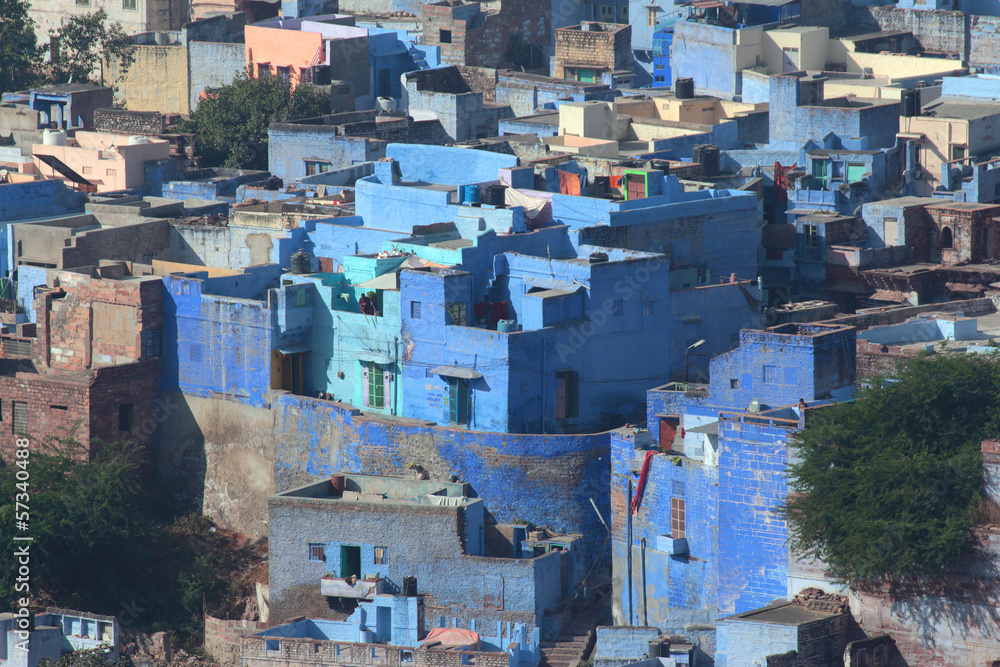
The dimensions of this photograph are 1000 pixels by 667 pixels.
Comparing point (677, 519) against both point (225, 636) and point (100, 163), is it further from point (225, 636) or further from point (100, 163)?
point (100, 163)

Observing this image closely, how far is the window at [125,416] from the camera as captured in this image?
157 ft

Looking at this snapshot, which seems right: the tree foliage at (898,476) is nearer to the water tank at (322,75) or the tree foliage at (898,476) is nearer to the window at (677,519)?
the window at (677,519)

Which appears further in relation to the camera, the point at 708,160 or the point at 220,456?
the point at 708,160

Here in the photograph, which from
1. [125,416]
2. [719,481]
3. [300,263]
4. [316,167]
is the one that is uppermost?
[316,167]

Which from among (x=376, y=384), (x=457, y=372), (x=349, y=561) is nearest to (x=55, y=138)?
(x=376, y=384)

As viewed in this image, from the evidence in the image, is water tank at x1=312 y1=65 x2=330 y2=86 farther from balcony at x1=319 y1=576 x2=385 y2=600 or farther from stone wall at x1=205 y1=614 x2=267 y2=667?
balcony at x1=319 y1=576 x2=385 y2=600

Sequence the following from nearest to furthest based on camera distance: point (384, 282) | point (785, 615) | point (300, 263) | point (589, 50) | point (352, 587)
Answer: point (785, 615)
point (352, 587)
point (384, 282)
point (300, 263)
point (589, 50)

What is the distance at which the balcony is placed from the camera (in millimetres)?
42469

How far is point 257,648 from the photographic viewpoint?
1636 inches

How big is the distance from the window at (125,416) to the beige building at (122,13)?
1516 inches

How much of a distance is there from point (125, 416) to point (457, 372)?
325 inches

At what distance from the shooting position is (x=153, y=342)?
48.3 m

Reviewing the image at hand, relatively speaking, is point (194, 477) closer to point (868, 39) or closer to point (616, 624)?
point (616, 624)

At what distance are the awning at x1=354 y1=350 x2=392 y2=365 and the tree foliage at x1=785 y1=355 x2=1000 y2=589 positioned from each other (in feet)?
37.7
